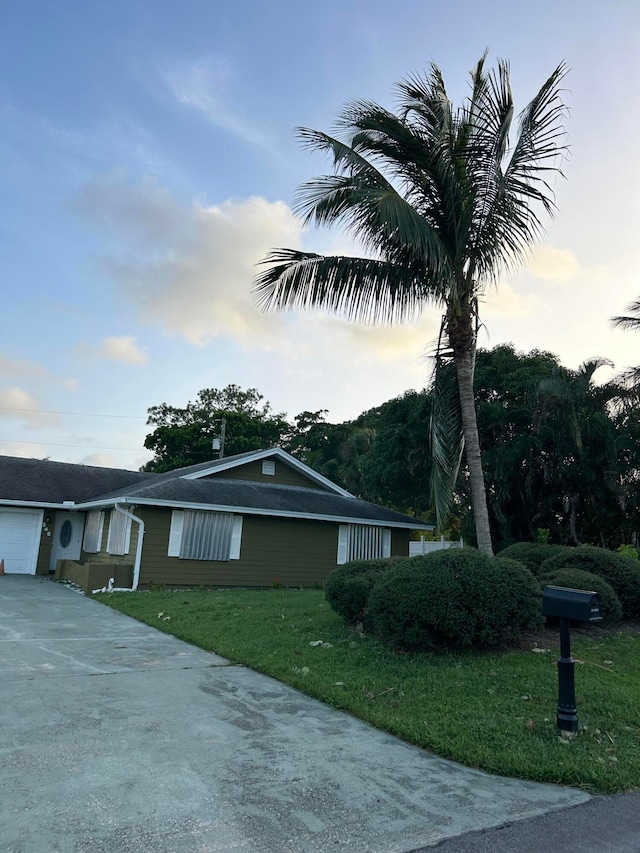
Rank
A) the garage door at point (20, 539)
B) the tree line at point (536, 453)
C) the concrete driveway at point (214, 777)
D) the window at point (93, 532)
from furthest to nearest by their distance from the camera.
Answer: the garage door at point (20, 539) → the window at point (93, 532) → the tree line at point (536, 453) → the concrete driveway at point (214, 777)

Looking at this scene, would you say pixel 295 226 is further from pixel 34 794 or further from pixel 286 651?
pixel 34 794

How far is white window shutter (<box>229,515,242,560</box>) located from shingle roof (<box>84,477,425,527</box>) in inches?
21.7

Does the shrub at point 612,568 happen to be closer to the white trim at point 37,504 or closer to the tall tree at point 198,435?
the white trim at point 37,504

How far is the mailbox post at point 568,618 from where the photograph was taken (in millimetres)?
4457

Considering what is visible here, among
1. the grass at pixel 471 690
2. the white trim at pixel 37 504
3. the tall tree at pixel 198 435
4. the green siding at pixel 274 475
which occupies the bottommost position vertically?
the grass at pixel 471 690

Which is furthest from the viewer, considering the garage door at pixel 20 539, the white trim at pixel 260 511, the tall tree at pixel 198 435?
the tall tree at pixel 198 435

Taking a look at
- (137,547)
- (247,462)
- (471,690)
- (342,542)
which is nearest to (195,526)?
(137,547)

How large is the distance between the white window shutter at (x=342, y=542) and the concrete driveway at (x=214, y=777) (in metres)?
12.3

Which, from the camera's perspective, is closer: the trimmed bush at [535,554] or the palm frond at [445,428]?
the palm frond at [445,428]

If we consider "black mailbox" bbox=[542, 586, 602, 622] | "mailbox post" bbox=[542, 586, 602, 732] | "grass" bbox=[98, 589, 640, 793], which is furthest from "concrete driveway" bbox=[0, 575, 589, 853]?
"black mailbox" bbox=[542, 586, 602, 622]

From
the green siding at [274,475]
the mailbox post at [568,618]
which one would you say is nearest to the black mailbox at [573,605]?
the mailbox post at [568,618]

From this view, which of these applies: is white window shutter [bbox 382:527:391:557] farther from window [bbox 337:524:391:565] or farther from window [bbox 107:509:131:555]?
window [bbox 107:509:131:555]

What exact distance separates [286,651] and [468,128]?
8.61 metres

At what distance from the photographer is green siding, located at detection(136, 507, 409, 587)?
14977 millimetres
